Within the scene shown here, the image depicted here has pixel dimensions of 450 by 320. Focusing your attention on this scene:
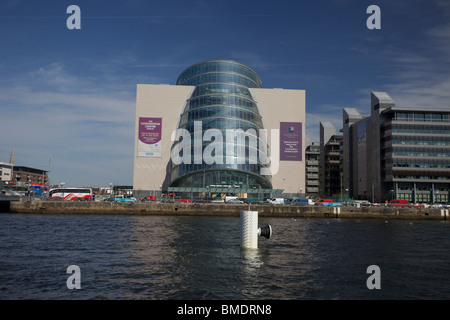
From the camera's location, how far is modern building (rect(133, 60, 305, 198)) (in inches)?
3482

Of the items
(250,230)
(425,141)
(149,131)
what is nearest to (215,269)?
(250,230)

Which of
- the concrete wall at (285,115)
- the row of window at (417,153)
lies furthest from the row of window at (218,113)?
the row of window at (417,153)

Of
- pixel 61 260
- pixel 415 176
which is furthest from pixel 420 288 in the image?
pixel 415 176

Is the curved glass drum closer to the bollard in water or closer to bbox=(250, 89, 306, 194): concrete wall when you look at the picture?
bbox=(250, 89, 306, 194): concrete wall

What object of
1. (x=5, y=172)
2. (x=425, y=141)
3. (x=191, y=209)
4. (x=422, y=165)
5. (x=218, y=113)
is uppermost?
(x=218, y=113)

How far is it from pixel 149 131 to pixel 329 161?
262 ft

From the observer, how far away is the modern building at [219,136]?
88.4 meters

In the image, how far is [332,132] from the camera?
150500mm

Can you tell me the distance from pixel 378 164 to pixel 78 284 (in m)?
107

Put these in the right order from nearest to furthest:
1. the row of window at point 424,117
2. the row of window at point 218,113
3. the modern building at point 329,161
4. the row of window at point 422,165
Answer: the row of window at point 218,113, the row of window at point 422,165, the row of window at point 424,117, the modern building at point 329,161

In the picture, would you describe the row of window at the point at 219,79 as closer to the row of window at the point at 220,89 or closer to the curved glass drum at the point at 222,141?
the curved glass drum at the point at 222,141

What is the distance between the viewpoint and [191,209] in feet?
215

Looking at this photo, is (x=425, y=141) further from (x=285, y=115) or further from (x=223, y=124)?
(x=223, y=124)

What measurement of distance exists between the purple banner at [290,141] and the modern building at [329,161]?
4669 centimetres
